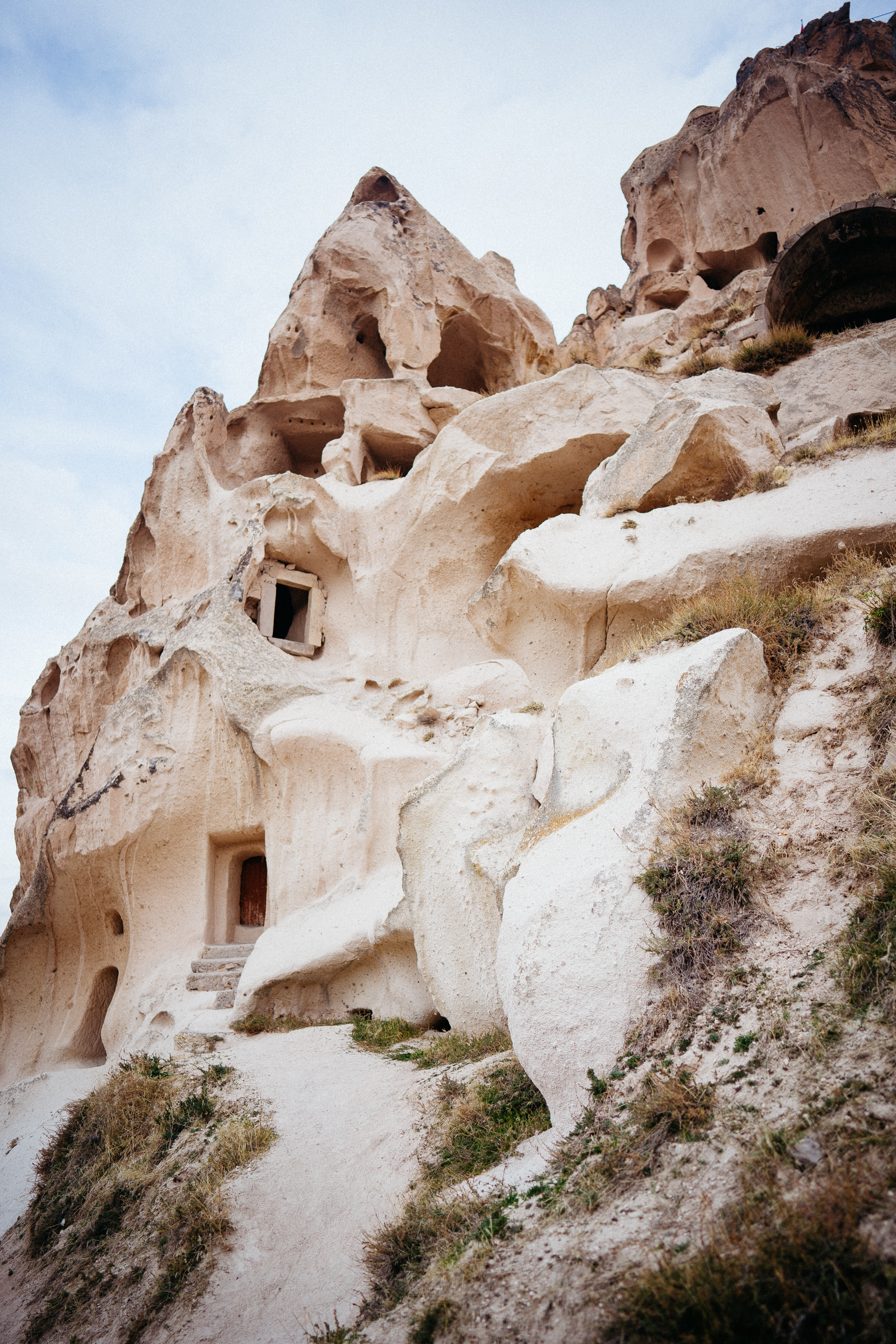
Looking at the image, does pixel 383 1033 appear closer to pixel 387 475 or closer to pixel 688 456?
pixel 688 456

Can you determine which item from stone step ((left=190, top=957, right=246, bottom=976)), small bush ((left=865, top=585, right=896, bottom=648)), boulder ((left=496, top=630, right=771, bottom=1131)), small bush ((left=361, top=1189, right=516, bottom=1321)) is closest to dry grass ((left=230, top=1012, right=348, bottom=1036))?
stone step ((left=190, top=957, right=246, bottom=976))

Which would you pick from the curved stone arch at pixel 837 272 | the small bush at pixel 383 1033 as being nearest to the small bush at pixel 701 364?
the curved stone arch at pixel 837 272

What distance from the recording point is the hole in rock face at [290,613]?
1268cm

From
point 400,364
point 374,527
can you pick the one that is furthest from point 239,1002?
point 400,364

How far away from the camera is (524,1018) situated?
3920 millimetres

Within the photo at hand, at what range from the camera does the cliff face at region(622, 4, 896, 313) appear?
1582cm

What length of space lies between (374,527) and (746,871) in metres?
9.43

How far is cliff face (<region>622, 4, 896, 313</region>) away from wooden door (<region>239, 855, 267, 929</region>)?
645 inches

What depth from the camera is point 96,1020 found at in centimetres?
1111

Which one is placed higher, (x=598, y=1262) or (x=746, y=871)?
(x=746, y=871)

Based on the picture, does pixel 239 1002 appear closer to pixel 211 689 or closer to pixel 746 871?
pixel 211 689

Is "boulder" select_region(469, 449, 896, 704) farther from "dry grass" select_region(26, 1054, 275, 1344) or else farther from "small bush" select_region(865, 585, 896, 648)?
"dry grass" select_region(26, 1054, 275, 1344)

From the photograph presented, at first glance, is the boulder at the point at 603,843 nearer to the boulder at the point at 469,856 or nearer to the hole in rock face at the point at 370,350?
the boulder at the point at 469,856

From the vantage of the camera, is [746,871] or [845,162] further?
[845,162]
